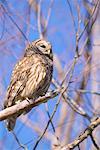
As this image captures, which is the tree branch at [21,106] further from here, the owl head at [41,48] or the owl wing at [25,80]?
the owl head at [41,48]

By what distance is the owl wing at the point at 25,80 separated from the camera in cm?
363

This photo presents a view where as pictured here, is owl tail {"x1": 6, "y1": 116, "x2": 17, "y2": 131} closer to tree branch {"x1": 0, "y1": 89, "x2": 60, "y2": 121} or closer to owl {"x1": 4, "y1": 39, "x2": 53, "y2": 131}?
owl {"x1": 4, "y1": 39, "x2": 53, "y2": 131}

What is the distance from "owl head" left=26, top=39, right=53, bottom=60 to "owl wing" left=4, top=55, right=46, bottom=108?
20cm

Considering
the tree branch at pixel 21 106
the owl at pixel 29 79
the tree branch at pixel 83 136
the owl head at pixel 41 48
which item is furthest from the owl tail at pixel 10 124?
the tree branch at pixel 83 136

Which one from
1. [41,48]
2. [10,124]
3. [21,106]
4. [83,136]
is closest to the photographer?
[83,136]

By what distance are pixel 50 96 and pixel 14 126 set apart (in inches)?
28.5

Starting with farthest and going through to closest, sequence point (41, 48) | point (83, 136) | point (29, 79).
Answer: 1. point (41, 48)
2. point (29, 79)
3. point (83, 136)

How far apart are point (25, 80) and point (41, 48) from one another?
0.47 meters

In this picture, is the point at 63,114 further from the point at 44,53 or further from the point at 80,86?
the point at 44,53

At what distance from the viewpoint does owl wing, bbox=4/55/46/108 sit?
11.9 feet

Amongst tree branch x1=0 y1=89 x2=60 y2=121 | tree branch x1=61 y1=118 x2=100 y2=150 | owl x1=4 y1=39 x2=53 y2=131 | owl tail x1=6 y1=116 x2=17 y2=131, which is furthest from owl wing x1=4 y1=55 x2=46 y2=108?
tree branch x1=61 y1=118 x2=100 y2=150

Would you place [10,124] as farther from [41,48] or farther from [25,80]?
[41,48]

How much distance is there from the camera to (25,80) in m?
3.68

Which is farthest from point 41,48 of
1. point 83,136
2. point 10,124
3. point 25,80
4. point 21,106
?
point 83,136
